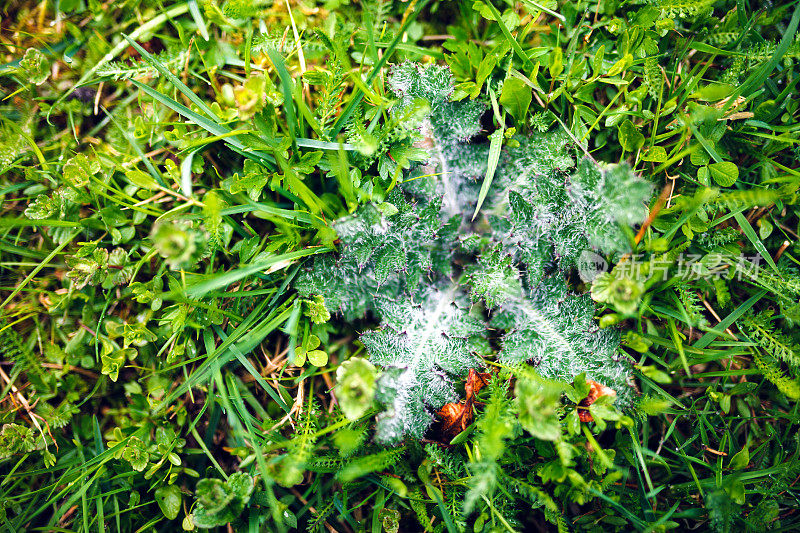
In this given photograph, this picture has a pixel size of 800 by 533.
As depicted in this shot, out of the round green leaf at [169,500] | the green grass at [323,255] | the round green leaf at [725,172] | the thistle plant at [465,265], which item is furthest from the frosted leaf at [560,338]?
the round green leaf at [169,500]

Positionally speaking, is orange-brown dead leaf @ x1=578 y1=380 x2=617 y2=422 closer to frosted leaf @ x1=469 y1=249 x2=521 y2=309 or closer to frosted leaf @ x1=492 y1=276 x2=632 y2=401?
frosted leaf @ x1=492 y1=276 x2=632 y2=401

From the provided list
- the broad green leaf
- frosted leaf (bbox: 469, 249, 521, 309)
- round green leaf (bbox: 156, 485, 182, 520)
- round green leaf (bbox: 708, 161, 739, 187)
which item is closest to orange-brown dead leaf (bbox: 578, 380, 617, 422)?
frosted leaf (bbox: 469, 249, 521, 309)

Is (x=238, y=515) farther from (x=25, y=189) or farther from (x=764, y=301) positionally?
(x=764, y=301)

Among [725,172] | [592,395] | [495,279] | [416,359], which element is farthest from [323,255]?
[725,172]

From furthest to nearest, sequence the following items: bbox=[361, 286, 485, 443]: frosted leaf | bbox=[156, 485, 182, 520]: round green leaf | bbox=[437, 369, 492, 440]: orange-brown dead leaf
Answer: bbox=[156, 485, 182, 520]: round green leaf < bbox=[437, 369, 492, 440]: orange-brown dead leaf < bbox=[361, 286, 485, 443]: frosted leaf

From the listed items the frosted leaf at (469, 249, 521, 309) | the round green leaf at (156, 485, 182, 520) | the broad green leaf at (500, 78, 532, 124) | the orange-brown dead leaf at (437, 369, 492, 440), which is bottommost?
the round green leaf at (156, 485, 182, 520)

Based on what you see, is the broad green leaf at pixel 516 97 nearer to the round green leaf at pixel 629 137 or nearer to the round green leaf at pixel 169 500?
the round green leaf at pixel 629 137

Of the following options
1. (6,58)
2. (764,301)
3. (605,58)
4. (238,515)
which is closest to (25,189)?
(6,58)

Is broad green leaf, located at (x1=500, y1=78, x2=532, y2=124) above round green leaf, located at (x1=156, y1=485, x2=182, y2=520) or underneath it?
above

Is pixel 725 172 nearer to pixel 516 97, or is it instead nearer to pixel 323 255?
pixel 516 97
